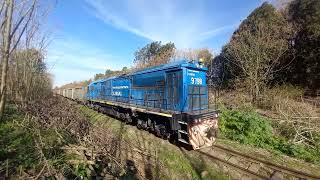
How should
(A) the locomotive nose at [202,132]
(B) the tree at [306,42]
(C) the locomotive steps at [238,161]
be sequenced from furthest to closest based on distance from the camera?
1. (B) the tree at [306,42]
2. (A) the locomotive nose at [202,132]
3. (C) the locomotive steps at [238,161]

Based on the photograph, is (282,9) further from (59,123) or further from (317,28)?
(59,123)

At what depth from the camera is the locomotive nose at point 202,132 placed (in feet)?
33.3

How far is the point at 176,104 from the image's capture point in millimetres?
11242

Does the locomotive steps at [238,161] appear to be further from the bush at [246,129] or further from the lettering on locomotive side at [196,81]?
the lettering on locomotive side at [196,81]

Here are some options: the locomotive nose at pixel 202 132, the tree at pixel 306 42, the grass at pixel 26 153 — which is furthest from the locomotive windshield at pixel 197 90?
the tree at pixel 306 42

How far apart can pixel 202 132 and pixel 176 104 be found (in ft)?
5.28

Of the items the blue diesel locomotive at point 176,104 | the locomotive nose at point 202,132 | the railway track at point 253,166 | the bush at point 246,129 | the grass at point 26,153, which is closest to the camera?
the grass at point 26,153

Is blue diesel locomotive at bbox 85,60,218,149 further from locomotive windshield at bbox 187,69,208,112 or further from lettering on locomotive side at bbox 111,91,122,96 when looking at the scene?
lettering on locomotive side at bbox 111,91,122,96

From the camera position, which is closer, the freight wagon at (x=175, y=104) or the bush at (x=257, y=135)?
the freight wagon at (x=175, y=104)

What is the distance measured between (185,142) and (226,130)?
435 centimetres

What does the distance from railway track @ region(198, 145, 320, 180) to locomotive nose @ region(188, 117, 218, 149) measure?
33 cm

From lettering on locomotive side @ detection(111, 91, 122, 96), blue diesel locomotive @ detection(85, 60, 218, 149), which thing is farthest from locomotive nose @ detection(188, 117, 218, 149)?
lettering on locomotive side @ detection(111, 91, 122, 96)

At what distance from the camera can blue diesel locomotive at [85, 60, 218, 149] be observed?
10.4 m

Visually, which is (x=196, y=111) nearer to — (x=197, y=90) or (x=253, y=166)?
(x=197, y=90)
